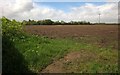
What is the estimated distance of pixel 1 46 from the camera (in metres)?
8.73

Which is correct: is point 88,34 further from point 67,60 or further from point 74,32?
point 67,60

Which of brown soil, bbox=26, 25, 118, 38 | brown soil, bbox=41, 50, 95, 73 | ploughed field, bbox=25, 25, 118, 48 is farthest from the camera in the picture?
brown soil, bbox=26, 25, 118, 38

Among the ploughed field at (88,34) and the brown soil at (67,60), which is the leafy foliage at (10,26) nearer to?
the ploughed field at (88,34)

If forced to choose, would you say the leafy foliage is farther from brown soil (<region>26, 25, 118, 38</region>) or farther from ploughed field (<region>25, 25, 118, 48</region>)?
brown soil (<region>26, 25, 118, 38</region>)

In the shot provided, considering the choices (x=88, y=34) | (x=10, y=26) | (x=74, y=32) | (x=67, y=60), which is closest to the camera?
(x=67, y=60)

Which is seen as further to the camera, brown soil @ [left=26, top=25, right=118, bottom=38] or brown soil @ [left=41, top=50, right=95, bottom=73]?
brown soil @ [left=26, top=25, right=118, bottom=38]

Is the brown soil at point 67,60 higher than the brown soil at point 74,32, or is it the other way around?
the brown soil at point 74,32

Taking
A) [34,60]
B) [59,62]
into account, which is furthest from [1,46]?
[59,62]

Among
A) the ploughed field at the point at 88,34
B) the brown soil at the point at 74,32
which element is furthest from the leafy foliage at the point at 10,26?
the brown soil at the point at 74,32

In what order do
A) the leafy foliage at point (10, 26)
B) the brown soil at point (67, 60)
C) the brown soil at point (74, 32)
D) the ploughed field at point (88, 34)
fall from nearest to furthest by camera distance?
the brown soil at point (67, 60) → the leafy foliage at point (10, 26) → the ploughed field at point (88, 34) → the brown soil at point (74, 32)

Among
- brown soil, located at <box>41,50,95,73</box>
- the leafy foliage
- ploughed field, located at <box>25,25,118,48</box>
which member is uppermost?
the leafy foliage

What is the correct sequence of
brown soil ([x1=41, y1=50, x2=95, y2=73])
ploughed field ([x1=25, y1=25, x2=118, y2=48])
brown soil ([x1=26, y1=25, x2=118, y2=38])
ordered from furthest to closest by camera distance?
1. brown soil ([x1=26, y1=25, x2=118, y2=38])
2. ploughed field ([x1=25, y1=25, x2=118, y2=48])
3. brown soil ([x1=41, y1=50, x2=95, y2=73])

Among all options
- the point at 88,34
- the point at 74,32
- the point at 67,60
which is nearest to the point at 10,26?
the point at 67,60

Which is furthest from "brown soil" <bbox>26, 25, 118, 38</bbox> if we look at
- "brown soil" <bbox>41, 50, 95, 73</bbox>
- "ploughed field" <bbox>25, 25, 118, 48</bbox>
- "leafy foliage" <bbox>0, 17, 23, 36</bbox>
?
"brown soil" <bbox>41, 50, 95, 73</bbox>
